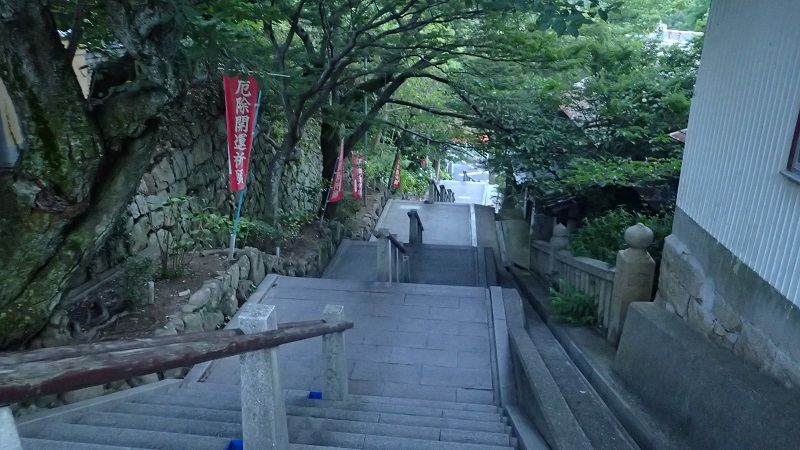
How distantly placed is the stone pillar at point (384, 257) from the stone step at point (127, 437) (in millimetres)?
5274

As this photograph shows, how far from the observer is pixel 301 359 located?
236 inches

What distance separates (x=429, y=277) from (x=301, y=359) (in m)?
5.35

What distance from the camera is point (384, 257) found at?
8320mm

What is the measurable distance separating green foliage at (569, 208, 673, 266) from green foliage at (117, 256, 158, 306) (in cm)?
539

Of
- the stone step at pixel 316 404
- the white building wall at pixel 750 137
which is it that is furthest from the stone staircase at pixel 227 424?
the white building wall at pixel 750 137

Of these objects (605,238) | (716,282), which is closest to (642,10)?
(605,238)

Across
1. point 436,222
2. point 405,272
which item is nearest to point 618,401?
point 405,272

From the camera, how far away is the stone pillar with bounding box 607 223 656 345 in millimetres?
5348

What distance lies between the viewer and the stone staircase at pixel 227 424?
312 cm

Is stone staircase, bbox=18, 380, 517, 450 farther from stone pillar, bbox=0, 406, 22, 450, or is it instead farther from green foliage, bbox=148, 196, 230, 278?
green foliage, bbox=148, 196, 230, 278

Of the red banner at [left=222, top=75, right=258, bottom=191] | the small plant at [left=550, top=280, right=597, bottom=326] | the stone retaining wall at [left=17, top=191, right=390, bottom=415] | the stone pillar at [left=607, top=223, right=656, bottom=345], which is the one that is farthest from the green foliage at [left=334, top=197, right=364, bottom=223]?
the stone pillar at [left=607, top=223, right=656, bottom=345]

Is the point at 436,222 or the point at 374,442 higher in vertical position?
the point at 374,442

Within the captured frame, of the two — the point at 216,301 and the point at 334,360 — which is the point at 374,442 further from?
the point at 216,301

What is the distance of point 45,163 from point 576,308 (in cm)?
570
